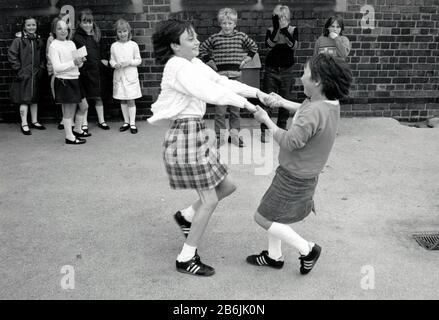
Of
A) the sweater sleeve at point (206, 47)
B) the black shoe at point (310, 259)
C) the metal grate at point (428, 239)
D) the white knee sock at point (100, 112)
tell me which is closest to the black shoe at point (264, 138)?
the sweater sleeve at point (206, 47)

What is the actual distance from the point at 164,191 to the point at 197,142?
1.82m

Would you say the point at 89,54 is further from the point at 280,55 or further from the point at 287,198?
the point at 287,198

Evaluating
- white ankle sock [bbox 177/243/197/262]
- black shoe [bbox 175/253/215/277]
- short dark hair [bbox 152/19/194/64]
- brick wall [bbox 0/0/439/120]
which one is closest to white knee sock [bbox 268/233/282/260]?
black shoe [bbox 175/253/215/277]

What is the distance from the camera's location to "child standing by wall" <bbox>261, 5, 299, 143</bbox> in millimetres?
6781

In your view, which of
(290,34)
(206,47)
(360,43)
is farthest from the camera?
(360,43)

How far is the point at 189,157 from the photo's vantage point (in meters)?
3.43

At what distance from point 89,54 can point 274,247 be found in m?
4.53

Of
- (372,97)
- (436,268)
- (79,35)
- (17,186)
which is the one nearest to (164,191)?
(17,186)

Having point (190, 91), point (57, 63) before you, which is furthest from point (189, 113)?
point (57, 63)

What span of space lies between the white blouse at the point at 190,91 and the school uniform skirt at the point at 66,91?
135 inches

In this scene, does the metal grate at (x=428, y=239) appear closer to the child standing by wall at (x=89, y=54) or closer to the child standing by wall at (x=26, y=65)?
the child standing by wall at (x=89, y=54)

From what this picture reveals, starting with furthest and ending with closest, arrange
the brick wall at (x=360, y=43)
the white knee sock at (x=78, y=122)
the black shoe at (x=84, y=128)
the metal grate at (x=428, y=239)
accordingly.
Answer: the brick wall at (x=360, y=43)
the black shoe at (x=84, y=128)
the white knee sock at (x=78, y=122)
the metal grate at (x=428, y=239)

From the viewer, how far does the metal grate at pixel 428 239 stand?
4.02 meters

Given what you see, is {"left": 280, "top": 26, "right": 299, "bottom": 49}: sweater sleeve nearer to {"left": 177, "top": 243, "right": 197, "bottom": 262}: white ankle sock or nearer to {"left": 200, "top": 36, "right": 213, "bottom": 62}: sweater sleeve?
{"left": 200, "top": 36, "right": 213, "bottom": 62}: sweater sleeve
